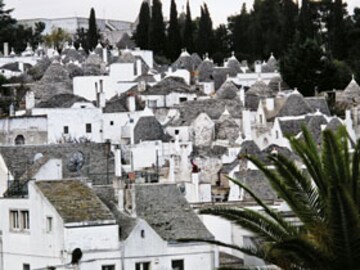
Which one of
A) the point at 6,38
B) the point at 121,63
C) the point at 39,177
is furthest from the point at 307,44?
the point at 39,177

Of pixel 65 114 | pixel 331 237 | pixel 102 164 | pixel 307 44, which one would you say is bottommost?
pixel 331 237

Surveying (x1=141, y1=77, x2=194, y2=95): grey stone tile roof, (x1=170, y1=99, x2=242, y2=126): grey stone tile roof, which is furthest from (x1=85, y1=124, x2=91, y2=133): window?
(x1=141, y1=77, x2=194, y2=95): grey stone tile roof

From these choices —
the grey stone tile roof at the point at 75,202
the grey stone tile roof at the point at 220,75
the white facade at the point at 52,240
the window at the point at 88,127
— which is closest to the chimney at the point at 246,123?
the window at the point at 88,127

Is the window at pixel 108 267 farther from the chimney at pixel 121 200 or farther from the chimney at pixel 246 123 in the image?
the chimney at pixel 246 123

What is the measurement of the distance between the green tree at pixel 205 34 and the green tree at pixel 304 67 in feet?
101

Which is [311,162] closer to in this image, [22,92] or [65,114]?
[65,114]

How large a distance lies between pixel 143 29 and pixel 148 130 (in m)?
57.5

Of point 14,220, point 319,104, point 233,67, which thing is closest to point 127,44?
point 233,67

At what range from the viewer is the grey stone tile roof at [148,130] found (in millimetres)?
84000

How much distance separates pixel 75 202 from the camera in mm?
38688

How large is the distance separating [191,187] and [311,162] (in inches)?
1146

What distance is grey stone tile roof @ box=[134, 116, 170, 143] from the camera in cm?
8400

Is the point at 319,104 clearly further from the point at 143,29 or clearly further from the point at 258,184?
the point at 143,29

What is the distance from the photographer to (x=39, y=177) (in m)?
44.7
